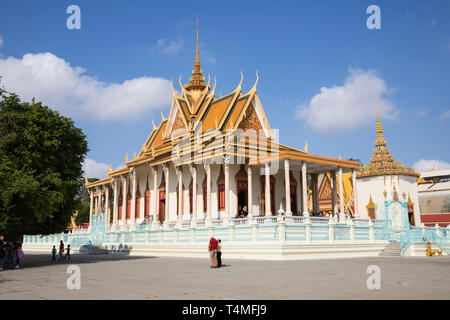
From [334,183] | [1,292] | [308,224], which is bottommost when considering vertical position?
[1,292]

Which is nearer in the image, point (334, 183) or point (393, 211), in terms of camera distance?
point (393, 211)

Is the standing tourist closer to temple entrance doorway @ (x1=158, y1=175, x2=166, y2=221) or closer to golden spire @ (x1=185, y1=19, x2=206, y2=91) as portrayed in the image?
temple entrance doorway @ (x1=158, y1=175, x2=166, y2=221)

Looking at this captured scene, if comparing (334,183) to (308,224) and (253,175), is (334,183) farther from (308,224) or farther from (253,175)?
(308,224)

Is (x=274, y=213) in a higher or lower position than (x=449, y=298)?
higher

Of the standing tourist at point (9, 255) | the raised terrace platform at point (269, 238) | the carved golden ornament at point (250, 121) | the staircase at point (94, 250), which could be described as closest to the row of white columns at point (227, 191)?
the raised terrace platform at point (269, 238)

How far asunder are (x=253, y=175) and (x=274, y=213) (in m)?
3.09

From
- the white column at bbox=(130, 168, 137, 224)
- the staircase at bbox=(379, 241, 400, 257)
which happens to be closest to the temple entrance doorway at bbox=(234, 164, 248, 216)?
the staircase at bbox=(379, 241, 400, 257)

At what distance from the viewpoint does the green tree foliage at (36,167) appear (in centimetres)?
1570

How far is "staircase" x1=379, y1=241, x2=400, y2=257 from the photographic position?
21.9 meters

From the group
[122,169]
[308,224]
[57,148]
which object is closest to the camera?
[57,148]

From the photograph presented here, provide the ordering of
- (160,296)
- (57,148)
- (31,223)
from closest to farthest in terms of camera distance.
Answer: (160,296) → (31,223) → (57,148)

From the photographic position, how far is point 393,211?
27.0 meters

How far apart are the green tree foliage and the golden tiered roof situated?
26.7 m
